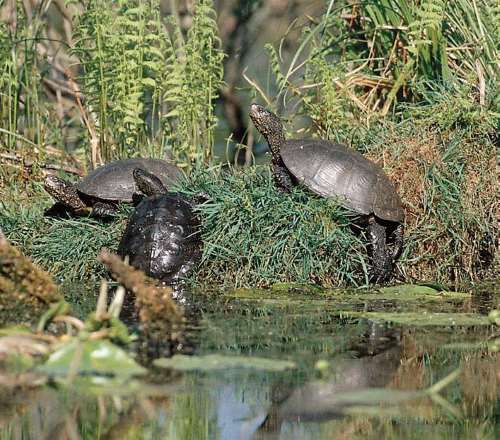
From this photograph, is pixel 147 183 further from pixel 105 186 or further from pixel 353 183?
pixel 353 183

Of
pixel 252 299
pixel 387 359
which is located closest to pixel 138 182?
pixel 252 299

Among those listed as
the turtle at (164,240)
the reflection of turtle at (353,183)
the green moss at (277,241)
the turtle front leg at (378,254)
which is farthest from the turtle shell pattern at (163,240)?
the turtle front leg at (378,254)

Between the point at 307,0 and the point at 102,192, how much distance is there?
5517 millimetres

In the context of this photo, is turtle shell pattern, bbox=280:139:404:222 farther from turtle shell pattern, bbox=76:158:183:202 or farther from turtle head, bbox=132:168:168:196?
turtle shell pattern, bbox=76:158:183:202

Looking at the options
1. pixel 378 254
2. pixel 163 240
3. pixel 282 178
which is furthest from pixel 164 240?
pixel 378 254

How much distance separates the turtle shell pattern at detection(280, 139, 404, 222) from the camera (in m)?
7.10

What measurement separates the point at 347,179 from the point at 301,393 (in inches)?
123

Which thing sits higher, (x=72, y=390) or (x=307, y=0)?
(x=307, y=0)

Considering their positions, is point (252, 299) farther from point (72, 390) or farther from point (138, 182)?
point (72, 390)

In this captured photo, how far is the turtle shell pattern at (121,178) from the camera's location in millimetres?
7875

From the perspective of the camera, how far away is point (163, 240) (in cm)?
714

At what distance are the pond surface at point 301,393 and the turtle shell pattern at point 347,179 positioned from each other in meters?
1.48

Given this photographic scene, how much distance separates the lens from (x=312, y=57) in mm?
8867

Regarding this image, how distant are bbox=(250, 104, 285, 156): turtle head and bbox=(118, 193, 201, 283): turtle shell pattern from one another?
2.80 ft
